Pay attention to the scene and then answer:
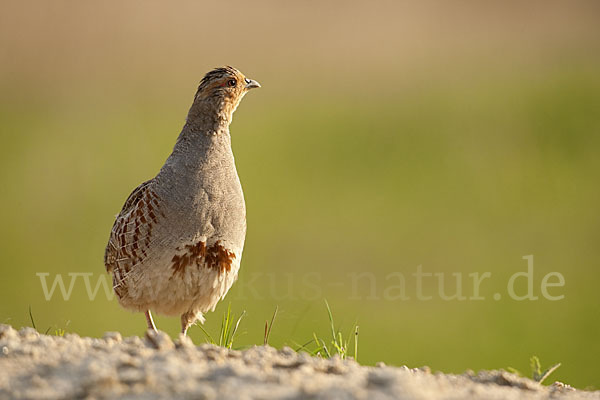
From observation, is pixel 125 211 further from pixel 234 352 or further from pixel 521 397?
pixel 521 397

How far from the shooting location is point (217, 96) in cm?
468

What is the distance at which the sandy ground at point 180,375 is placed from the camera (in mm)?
2279

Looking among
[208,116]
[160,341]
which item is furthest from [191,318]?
[160,341]

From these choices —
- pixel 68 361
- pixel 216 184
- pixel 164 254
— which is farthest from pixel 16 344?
pixel 216 184

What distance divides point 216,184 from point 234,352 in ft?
5.09

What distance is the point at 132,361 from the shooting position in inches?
97.6

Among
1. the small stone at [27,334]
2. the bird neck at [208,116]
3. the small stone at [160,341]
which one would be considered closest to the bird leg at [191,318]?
the bird neck at [208,116]

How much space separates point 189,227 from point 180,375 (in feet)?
6.34

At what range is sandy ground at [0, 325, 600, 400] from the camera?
2279 mm

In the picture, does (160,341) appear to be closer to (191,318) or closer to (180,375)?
(180,375)

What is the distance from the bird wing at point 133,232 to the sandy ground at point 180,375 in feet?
4.35

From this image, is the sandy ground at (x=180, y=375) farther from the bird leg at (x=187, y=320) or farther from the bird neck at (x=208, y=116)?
the bird neck at (x=208, y=116)

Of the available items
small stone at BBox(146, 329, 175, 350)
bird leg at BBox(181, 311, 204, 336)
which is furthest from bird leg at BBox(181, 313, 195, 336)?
small stone at BBox(146, 329, 175, 350)

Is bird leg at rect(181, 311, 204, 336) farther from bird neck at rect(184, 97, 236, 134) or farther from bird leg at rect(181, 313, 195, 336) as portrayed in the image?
bird neck at rect(184, 97, 236, 134)
